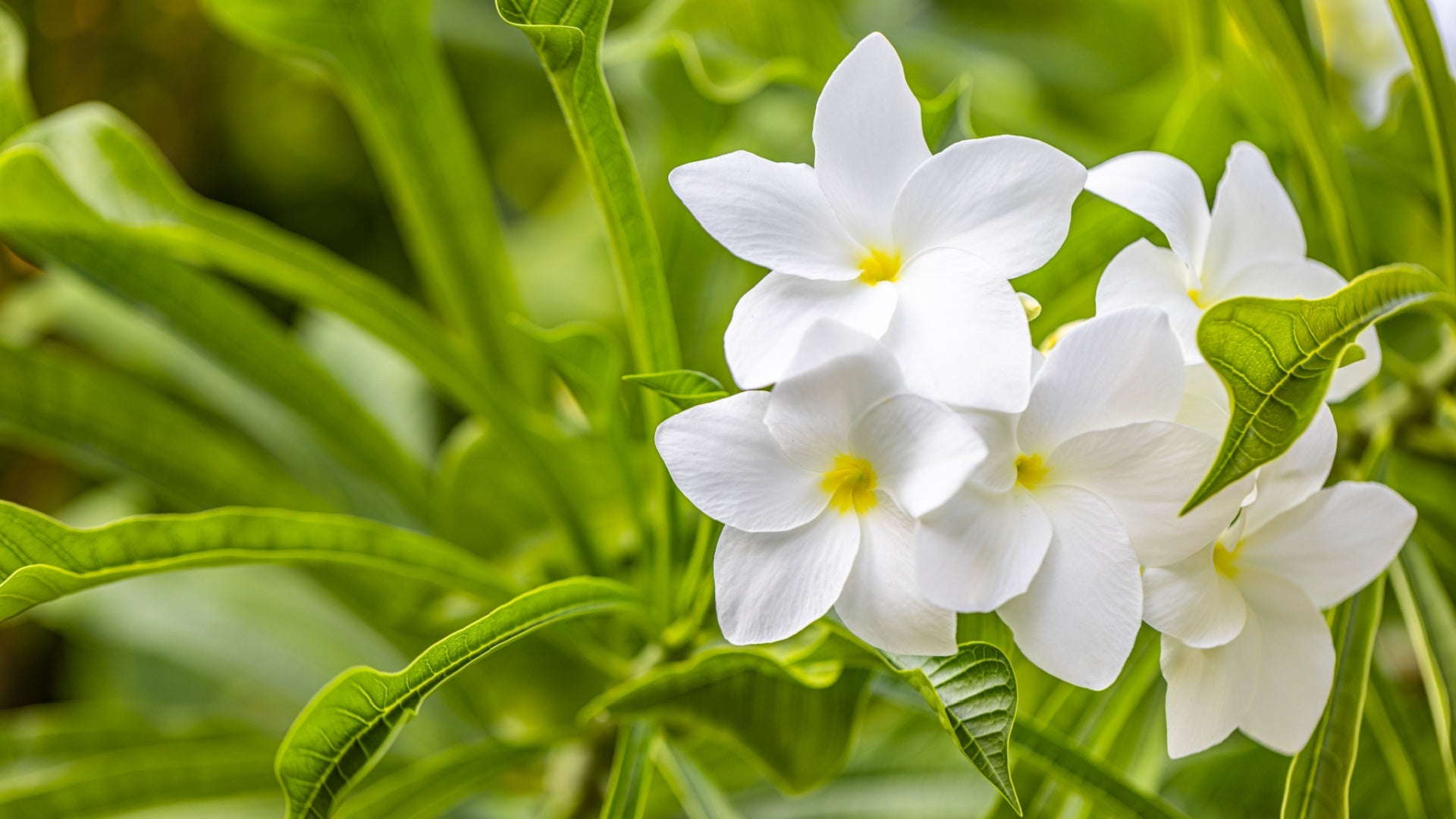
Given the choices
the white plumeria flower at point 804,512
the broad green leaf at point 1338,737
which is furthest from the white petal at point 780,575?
the broad green leaf at point 1338,737

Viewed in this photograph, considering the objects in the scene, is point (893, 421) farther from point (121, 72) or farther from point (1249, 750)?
point (121, 72)

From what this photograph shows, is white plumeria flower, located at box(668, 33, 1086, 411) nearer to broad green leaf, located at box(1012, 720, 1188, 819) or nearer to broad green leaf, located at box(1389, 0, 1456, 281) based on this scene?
broad green leaf, located at box(1012, 720, 1188, 819)

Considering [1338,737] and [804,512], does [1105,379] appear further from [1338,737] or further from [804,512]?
[1338,737]

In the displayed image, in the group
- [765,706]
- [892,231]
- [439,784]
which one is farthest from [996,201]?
[439,784]

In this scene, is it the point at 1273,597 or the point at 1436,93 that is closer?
the point at 1273,597

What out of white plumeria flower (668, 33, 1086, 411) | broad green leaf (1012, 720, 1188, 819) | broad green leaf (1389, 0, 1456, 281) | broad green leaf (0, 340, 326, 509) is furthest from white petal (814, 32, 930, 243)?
broad green leaf (0, 340, 326, 509)

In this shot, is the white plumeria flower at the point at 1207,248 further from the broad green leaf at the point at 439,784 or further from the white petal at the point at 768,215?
the broad green leaf at the point at 439,784
